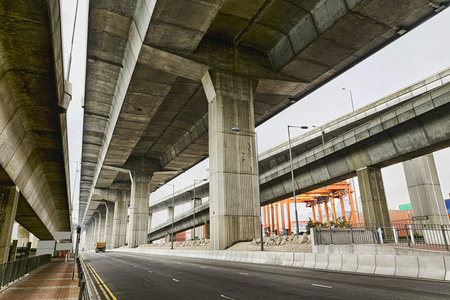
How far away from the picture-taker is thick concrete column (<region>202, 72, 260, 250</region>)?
2469cm

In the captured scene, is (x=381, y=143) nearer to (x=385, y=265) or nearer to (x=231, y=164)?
(x=231, y=164)

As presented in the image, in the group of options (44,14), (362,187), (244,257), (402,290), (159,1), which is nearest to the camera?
(44,14)

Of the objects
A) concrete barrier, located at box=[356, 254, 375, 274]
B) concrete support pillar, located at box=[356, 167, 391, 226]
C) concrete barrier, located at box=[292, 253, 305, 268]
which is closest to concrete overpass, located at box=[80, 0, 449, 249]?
concrete barrier, located at box=[292, 253, 305, 268]

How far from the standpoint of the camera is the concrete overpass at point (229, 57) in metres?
22.2

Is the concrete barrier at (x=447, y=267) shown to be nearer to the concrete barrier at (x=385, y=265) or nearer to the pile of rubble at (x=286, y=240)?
the concrete barrier at (x=385, y=265)

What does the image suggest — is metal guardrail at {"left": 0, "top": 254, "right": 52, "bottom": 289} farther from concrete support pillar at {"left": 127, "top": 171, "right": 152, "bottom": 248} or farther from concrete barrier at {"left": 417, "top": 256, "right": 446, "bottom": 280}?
concrete support pillar at {"left": 127, "top": 171, "right": 152, "bottom": 248}

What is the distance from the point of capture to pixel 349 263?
14.4m

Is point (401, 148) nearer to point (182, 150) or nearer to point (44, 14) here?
point (44, 14)

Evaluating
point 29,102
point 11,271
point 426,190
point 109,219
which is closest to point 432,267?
point 29,102

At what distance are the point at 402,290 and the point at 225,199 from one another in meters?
16.6

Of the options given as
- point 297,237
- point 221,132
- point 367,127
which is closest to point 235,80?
point 221,132

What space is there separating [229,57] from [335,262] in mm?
19316

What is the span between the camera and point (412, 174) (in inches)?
1291

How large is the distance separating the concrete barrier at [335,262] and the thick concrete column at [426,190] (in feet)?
68.4
